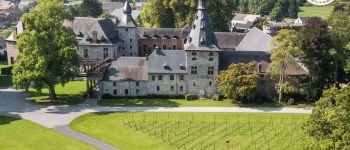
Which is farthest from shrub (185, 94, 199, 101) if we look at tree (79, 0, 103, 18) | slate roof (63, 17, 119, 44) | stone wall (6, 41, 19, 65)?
tree (79, 0, 103, 18)

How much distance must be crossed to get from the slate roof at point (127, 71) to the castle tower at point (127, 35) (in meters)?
20.6

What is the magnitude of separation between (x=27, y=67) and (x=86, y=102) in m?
9.95

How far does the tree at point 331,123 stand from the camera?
29.9 metres

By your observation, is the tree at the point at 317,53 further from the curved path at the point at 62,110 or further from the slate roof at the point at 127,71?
the slate roof at the point at 127,71

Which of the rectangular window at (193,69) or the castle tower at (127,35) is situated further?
the castle tower at (127,35)

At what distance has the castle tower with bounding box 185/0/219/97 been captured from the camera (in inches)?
2714

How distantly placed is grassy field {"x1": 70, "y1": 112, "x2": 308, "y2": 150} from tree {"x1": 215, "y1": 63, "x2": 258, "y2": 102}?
539 cm

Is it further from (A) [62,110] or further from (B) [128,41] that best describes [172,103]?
(B) [128,41]

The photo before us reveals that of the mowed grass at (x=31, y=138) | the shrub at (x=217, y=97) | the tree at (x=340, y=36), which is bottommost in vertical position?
the mowed grass at (x=31, y=138)

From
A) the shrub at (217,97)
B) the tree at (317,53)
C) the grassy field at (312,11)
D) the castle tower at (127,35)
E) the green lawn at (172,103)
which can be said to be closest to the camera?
the tree at (317,53)

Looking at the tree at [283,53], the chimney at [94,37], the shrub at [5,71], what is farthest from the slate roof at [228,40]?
the shrub at [5,71]

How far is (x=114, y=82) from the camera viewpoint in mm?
69812

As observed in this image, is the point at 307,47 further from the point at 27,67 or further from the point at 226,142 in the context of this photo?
the point at 27,67

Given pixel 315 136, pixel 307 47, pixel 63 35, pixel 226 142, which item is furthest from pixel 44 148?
pixel 307 47
